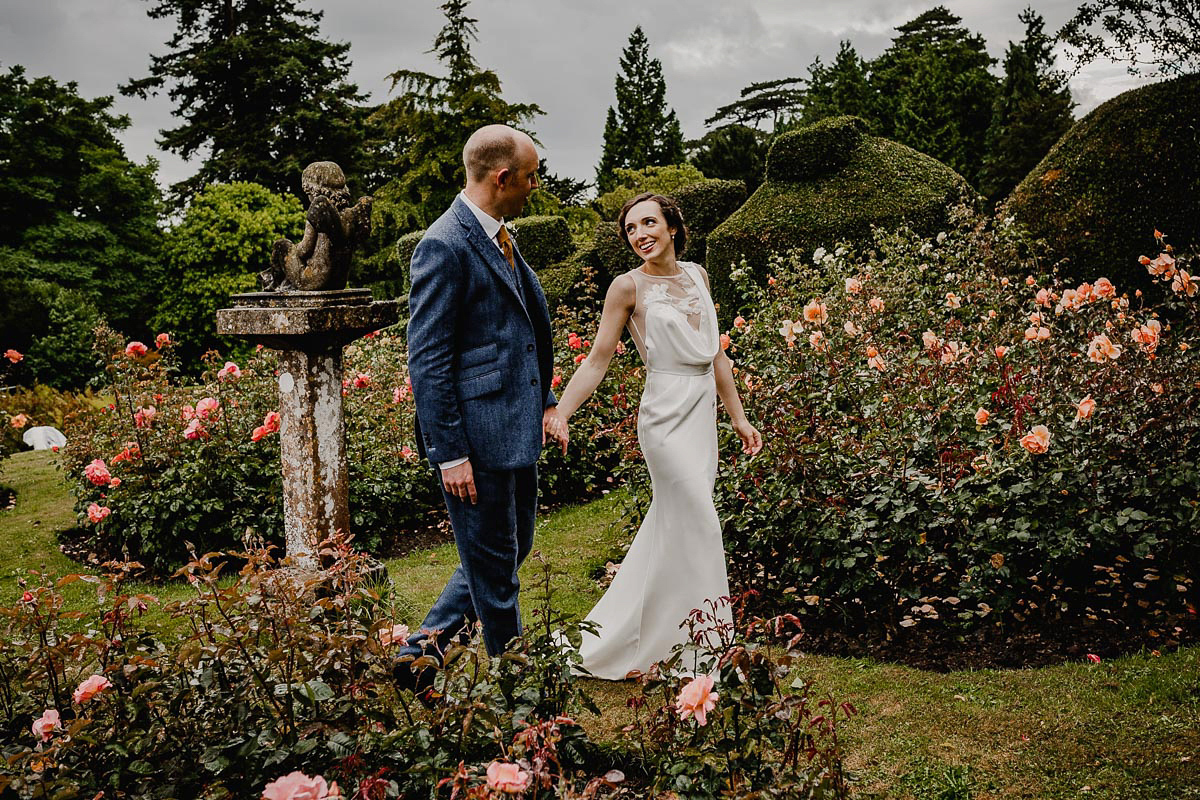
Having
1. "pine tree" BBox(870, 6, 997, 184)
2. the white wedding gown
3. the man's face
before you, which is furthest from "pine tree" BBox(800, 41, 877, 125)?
the man's face

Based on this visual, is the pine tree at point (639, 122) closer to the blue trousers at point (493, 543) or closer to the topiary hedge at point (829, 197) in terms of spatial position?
the topiary hedge at point (829, 197)

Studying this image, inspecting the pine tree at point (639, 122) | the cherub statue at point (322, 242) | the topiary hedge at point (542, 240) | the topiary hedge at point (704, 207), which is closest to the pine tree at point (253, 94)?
the pine tree at point (639, 122)

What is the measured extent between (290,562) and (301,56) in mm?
28648

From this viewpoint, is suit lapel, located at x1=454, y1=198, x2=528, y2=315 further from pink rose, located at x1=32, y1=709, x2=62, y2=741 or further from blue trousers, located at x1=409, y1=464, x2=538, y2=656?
pink rose, located at x1=32, y1=709, x2=62, y2=741

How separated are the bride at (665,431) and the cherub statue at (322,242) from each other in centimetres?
114

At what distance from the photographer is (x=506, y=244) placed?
9.68 ft

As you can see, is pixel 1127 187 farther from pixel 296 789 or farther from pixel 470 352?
pixel 296 789

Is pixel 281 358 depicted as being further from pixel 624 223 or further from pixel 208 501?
pixel 208 501

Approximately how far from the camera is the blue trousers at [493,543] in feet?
9.31

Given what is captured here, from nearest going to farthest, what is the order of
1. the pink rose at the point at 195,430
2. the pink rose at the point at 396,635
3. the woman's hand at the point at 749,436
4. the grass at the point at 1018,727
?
the pink rose at the point at 396,635 → the grass at the point at 1018,727 → the woman's hand at the point at 749,436 → the pink rose at the point at 195,430

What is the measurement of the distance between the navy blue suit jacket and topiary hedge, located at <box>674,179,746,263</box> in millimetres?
10183

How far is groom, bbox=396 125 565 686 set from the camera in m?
2.69

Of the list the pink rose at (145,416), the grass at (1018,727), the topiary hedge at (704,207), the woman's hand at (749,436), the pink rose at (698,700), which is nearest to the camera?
the pink rose at (698,700)

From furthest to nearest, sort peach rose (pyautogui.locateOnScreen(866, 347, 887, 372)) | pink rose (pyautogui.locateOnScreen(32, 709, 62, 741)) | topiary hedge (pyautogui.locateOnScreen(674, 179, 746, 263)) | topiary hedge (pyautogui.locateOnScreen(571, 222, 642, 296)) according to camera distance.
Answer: topiary hedge (pyautogui.locateOnScreen(571, 222, 642, 296)), topiary hedge (pyautogui.locateOnScreen(674, 179, 746, 263)), peach rose (pyautogui.locateOnScreen(866, 347, 887, 372)), pink rose (pyautogui.locateOnScreen(32, 709, 62, 741))
